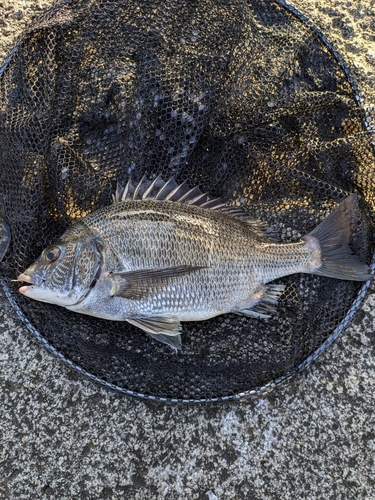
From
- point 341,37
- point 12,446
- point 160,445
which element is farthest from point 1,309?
point 341,37

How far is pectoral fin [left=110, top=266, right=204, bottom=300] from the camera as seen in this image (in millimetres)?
2143

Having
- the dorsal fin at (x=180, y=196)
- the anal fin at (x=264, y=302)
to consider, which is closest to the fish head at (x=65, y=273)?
the dorsal fin at (x=180, y=196)

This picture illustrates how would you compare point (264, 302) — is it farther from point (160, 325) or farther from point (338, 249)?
point (160, 325)

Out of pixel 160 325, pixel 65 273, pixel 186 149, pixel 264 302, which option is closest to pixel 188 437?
pixel 160 325

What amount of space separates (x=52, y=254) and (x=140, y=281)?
49cm

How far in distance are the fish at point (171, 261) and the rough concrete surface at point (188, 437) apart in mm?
569

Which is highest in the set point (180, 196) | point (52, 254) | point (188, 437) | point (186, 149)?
point (186, 149)

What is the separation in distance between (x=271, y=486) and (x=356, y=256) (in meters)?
1.44

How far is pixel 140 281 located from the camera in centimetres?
215

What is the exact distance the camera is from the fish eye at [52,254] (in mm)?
2173

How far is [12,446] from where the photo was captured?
8.11ft

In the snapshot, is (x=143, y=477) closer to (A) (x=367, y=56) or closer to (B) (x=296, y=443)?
(B) (x=296, y=443)

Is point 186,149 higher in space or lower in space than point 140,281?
higher

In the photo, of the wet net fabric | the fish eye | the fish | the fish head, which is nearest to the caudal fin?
the fish
